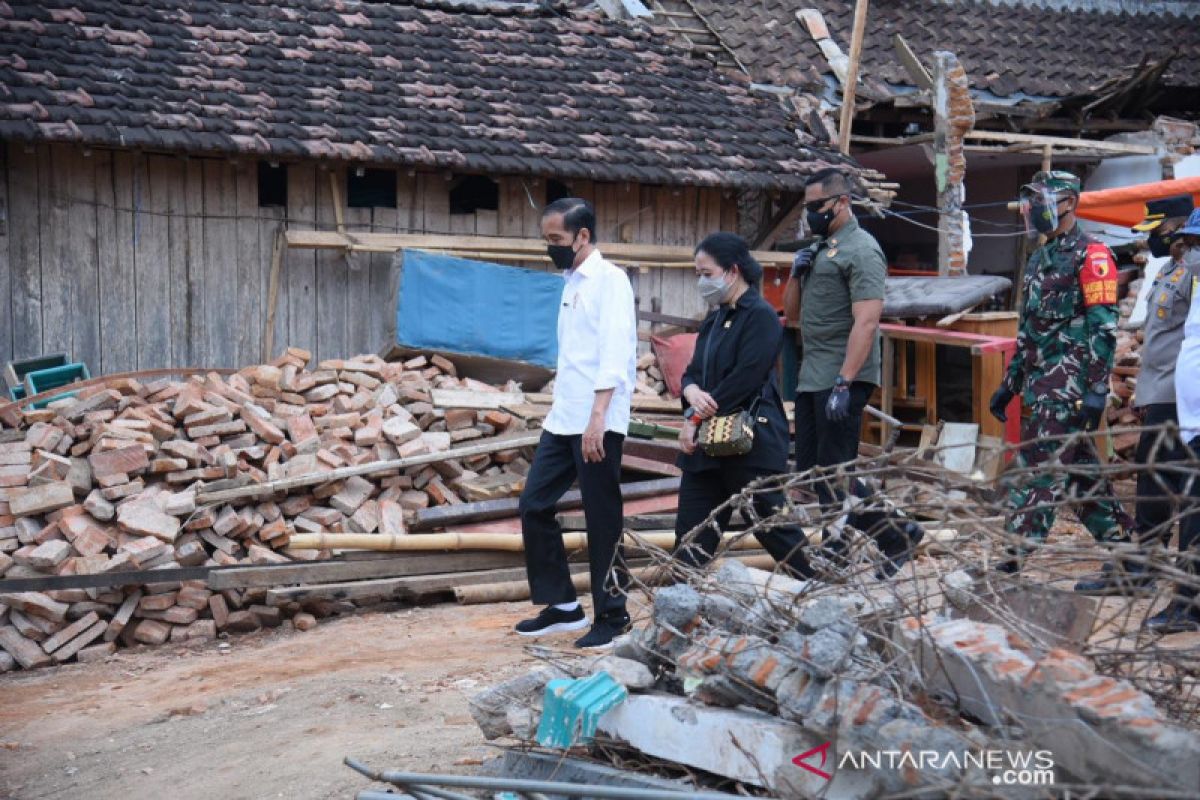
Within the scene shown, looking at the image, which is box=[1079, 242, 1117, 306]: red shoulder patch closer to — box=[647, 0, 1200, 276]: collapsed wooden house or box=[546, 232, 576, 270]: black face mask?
box=[546, 232, 576, 270]: black face mask

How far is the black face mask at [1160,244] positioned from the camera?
6.95 m

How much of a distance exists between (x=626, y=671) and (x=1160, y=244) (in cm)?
431

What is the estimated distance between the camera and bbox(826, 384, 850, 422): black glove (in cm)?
627

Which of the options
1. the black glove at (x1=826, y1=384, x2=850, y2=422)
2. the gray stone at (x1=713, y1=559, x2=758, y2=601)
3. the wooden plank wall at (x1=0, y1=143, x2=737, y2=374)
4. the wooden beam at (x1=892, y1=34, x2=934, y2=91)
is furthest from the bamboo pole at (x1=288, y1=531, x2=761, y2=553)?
the wooden beam at (x1=892, y1=34, x2=934, y2=91)

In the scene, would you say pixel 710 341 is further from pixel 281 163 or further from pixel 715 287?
pixel 281 163

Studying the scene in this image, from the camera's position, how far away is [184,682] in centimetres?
669

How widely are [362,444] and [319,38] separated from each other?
5.33m

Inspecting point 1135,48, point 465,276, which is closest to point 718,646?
point 465,276

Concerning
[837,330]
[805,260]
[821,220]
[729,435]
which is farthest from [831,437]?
[821,220]

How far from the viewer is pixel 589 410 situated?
20.0ft

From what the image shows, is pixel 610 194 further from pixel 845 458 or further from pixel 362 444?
pixel 845 458

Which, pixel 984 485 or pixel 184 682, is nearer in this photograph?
pixel 984 485

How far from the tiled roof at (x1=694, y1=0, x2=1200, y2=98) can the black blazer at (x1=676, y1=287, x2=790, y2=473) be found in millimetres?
10165

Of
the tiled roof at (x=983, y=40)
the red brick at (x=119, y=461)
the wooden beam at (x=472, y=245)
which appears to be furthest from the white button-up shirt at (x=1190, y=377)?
the tiled roof at (x=983, y=40)
